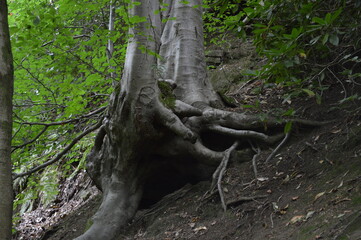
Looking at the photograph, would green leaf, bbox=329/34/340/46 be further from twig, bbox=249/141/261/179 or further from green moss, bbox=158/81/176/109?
green moss, bbox=158/81/176/109

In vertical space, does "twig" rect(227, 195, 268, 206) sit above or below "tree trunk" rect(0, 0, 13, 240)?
below

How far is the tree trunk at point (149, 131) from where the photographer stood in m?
5.20

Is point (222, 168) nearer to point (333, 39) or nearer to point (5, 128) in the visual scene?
point (333, 39)

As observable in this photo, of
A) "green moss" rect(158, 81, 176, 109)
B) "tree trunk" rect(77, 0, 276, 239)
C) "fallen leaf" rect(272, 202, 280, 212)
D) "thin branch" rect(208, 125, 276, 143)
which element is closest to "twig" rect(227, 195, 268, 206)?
"fallen leaf" rect(272, 202, 280, 212)

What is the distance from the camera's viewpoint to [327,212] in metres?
3.12

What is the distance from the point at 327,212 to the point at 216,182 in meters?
1.99

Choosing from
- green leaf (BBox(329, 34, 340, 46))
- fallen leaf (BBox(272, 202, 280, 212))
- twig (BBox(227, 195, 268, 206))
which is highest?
green leaf (BBox(329, 34, 340, 46))

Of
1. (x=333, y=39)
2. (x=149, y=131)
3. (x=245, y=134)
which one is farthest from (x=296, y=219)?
(x=149, y=131)

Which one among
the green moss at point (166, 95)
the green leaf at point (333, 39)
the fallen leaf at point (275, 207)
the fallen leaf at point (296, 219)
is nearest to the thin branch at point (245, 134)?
→ the green moss at point (166, 95)

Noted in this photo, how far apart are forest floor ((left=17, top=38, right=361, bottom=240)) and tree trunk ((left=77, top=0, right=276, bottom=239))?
344mm

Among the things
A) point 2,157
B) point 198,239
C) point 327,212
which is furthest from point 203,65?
point 2,157

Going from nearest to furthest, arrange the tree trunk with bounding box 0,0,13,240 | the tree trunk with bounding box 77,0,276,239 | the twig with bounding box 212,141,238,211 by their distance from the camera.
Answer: the tree trunk with bounding box 0,0,13,240, the twig with bounding box 212,141,238,211, the tree trunk with bounding box 77,0,276,239

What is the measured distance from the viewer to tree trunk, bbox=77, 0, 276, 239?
5.20 m

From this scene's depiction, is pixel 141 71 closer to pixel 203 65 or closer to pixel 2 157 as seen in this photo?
pixel 203 65
